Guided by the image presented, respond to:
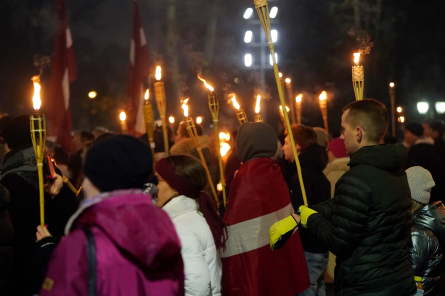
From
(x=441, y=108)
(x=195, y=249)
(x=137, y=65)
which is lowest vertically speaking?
(x=195, y=249)

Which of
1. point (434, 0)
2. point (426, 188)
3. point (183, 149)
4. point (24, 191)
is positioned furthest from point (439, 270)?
point (434, 0)

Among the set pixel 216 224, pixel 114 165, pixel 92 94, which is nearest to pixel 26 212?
pixel 216 224

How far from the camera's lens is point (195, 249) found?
320 cm

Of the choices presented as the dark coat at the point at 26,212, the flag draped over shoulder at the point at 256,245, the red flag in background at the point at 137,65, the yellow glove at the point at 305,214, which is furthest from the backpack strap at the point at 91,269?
the red flag in background at the point at 137,65

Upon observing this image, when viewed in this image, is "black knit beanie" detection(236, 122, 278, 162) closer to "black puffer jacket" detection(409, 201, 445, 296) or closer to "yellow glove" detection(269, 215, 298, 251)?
"yellow glove" detection(269, 215, 298, 251)

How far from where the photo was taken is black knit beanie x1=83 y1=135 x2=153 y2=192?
78.0 inches

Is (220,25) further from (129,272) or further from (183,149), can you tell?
(129,272)

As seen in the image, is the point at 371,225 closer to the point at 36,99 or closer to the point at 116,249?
the point at 116,249

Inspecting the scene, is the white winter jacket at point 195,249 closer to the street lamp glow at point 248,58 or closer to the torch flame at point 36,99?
the torch flame at point 36,99

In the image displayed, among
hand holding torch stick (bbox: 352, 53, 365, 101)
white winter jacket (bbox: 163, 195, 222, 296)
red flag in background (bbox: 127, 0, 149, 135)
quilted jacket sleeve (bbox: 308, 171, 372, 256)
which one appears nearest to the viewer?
quilted jacket sleeve (bbox: 308, 171, 372, 256)

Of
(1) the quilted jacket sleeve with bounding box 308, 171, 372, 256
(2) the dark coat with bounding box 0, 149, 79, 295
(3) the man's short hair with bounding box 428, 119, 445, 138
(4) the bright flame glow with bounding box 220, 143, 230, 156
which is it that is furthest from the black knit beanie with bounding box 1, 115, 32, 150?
(3) the man's short hair with bounding box 428, 119, 445, 138

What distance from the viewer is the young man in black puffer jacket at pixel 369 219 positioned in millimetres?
2939

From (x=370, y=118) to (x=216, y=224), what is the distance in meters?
1.34

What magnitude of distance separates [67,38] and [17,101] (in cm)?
1079
